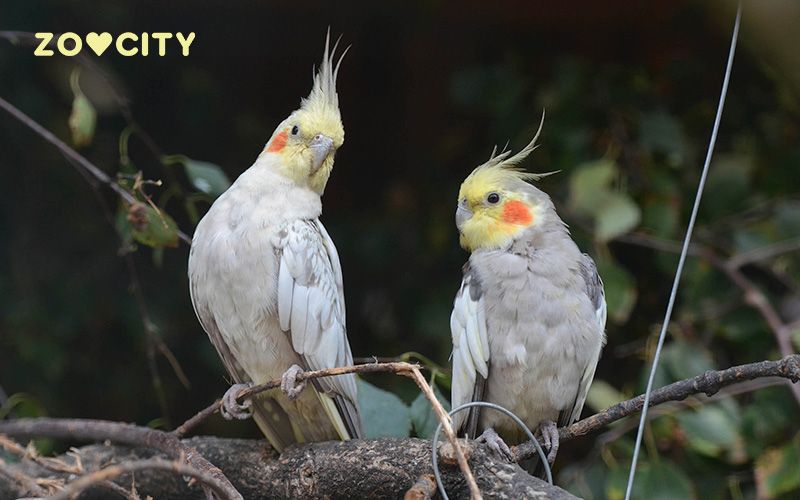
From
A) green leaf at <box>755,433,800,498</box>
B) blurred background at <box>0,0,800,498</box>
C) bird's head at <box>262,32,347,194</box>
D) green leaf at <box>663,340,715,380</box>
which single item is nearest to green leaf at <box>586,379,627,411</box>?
blurred background at <box>0,0,800,498</box>

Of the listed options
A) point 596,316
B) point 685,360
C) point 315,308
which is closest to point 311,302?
point 315,308

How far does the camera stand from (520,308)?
147 cm

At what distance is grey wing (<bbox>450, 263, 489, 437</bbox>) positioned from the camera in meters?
1.48

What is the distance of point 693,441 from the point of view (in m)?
2.14

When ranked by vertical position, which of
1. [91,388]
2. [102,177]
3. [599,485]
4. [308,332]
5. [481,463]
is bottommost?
[599,485]

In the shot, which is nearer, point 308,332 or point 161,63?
point 308,332

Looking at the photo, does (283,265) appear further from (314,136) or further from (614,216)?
(614,216)

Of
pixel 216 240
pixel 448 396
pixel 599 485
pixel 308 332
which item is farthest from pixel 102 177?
pixel 599 485

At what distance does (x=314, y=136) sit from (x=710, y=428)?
1.27 m

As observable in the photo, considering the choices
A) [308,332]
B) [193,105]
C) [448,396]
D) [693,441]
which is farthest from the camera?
[193,105]

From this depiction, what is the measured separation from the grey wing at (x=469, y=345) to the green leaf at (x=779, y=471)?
0.96 m

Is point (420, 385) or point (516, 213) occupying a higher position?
point (516, 213)

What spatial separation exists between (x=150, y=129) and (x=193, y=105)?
6.0 inches

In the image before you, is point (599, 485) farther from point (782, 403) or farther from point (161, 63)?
point (161, 63)
